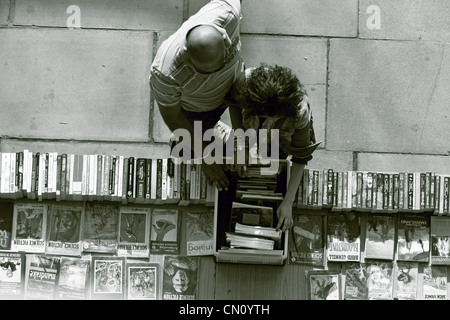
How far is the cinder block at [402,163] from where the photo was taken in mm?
3535

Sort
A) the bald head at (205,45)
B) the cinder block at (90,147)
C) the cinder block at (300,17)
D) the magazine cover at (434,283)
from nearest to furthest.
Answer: the bald head at (205,45)
the magazine cover at (434,283)
the cinder block at (90,147)
the cinder block at (300,17)

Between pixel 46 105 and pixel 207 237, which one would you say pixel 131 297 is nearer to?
pixel 207 237

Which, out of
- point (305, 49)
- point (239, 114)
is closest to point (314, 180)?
point (239, 114)

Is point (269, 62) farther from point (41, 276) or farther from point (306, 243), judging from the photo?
point (41, 276)

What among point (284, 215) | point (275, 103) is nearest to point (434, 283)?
point (284, 215)

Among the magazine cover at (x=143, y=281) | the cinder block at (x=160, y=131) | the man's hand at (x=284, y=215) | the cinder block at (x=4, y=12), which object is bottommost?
the magazine cover at (x=143, y=281)

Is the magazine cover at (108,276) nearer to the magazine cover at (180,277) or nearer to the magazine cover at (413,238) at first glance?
the magazine cover at (180,277)

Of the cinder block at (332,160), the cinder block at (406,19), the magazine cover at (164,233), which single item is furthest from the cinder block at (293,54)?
the magazine cover at (164,233)

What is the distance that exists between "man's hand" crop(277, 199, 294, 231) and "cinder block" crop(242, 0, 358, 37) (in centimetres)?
118

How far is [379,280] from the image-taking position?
330 centimetres

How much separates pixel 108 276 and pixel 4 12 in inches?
68.9

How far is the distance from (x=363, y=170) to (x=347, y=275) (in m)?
0.65

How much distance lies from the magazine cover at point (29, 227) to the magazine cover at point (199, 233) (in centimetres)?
81

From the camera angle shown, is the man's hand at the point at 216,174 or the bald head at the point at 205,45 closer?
the bald head at the point at 205,45
